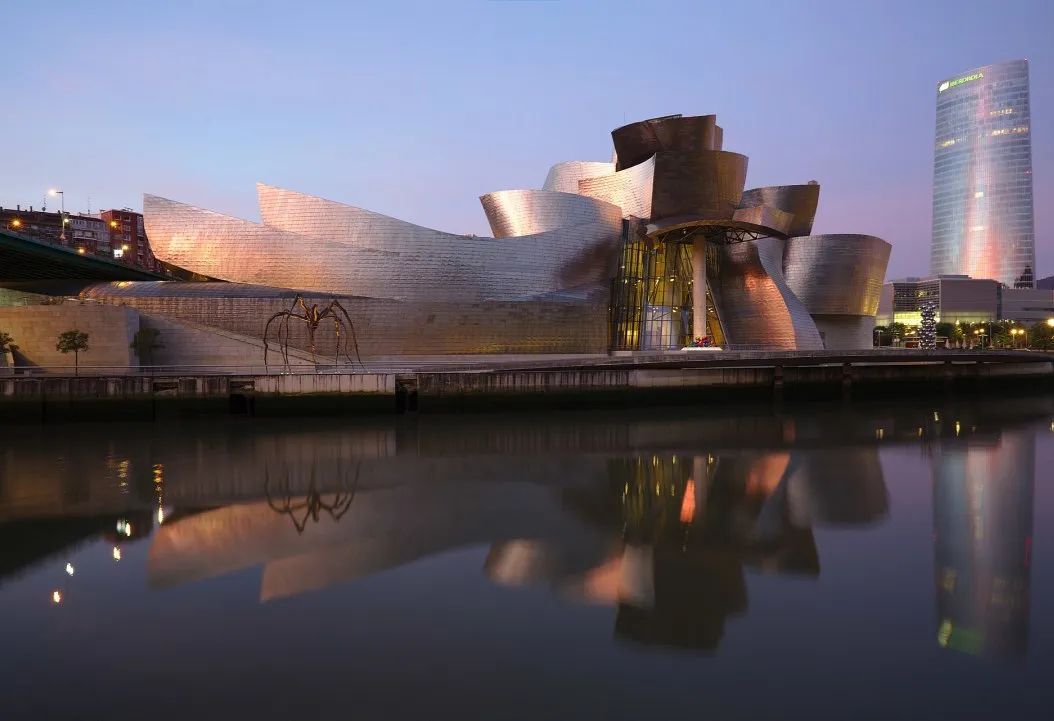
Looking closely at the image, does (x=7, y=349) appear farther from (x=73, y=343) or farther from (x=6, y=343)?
(x=73, y=343)

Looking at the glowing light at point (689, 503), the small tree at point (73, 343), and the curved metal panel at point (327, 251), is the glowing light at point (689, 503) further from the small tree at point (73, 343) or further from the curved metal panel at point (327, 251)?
the small tree at point (73, 343)

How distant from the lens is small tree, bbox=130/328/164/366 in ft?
71.1

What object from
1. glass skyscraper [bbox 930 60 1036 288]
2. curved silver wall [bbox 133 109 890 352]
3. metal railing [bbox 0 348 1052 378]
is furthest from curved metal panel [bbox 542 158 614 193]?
glass skyscraper [bbox 930 60 1036 288]

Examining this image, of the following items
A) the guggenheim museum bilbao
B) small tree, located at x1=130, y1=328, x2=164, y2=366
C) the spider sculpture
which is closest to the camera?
small tree, located at x1=130, y1=328, x2=164, y2=366

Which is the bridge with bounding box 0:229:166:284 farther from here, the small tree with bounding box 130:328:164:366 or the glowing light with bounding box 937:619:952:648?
the glowing light with bounding box 937:619:952:648

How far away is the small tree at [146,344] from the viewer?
21.7 meters

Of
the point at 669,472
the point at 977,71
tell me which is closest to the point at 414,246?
the point at 669,472

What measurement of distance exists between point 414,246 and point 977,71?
137 meters

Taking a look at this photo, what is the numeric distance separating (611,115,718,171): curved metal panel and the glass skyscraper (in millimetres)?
107275

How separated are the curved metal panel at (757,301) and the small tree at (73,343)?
84.5ft

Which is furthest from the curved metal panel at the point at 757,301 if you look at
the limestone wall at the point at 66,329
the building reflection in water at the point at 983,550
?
the limestone wall at the point at 66,329

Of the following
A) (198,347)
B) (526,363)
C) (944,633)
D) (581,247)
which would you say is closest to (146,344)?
(198,347)

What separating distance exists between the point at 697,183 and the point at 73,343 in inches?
→ 927

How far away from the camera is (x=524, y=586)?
6590 mm
